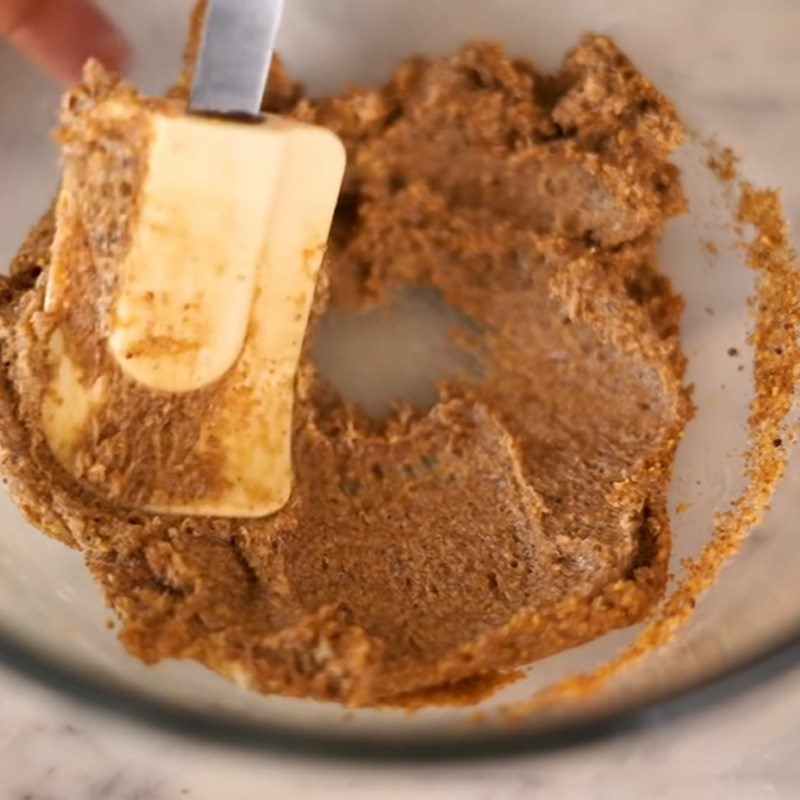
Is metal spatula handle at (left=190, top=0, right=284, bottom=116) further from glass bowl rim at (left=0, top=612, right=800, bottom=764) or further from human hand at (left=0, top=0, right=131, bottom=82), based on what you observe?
glass bowl rim at (left=0, top=612, right=800, bottom=764)

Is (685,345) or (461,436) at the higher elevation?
(685,345)

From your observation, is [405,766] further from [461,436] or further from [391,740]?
[461,436]

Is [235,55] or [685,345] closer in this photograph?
[235,55]

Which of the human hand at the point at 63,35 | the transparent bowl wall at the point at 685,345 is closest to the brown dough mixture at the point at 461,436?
the transparent bowl wall at the point at 685,345

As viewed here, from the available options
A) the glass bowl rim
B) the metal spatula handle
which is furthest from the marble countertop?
the metal spatula handle

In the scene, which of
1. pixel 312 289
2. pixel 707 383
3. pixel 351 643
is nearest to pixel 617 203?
pixel 707 383

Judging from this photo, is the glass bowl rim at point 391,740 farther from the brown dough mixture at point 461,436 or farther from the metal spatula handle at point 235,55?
the metal spatula handle at point 235,55

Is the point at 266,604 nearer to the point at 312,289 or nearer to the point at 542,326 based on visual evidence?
the point at 312,289

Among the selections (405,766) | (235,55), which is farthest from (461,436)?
(235,55)
